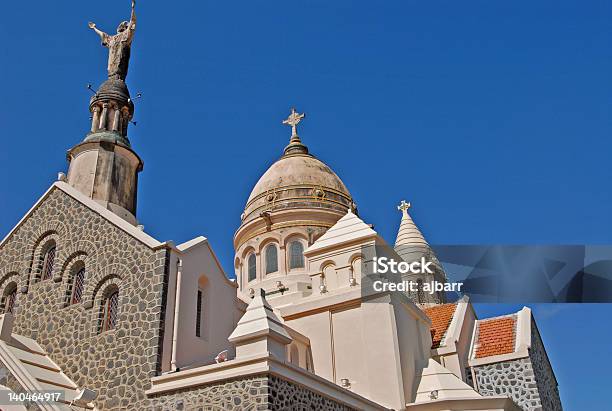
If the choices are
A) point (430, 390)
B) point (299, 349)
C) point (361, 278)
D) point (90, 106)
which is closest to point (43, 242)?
point (90, 106)

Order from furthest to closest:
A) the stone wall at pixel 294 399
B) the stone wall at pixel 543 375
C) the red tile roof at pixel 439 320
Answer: the red tile roof at pixel 439 320 → the stone wall at pixel 543 375 → the stone wall at pixel 294 399

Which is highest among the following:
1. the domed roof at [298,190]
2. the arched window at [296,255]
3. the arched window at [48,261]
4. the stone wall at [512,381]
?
the domed roof at [298,190]

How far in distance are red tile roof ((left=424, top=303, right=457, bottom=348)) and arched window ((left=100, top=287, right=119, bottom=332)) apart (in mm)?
10636

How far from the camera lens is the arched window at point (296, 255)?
25141 mm

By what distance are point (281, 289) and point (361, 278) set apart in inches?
248

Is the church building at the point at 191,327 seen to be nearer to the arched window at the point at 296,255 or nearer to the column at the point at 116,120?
the column at the point at 116,120

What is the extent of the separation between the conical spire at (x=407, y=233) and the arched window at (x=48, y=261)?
20883 mm

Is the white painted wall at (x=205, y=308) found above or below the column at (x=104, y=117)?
below

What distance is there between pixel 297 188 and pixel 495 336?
1013 cm

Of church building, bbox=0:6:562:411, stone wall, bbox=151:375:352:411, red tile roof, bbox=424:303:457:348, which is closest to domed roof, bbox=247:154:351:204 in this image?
church building, bbox=0:6:562:411

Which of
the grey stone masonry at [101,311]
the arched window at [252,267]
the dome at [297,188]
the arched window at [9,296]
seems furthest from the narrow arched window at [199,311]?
the dome at [297,188]

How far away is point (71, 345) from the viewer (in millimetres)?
14312

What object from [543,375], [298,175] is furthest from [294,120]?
[543,375]

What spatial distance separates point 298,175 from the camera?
2759cm
